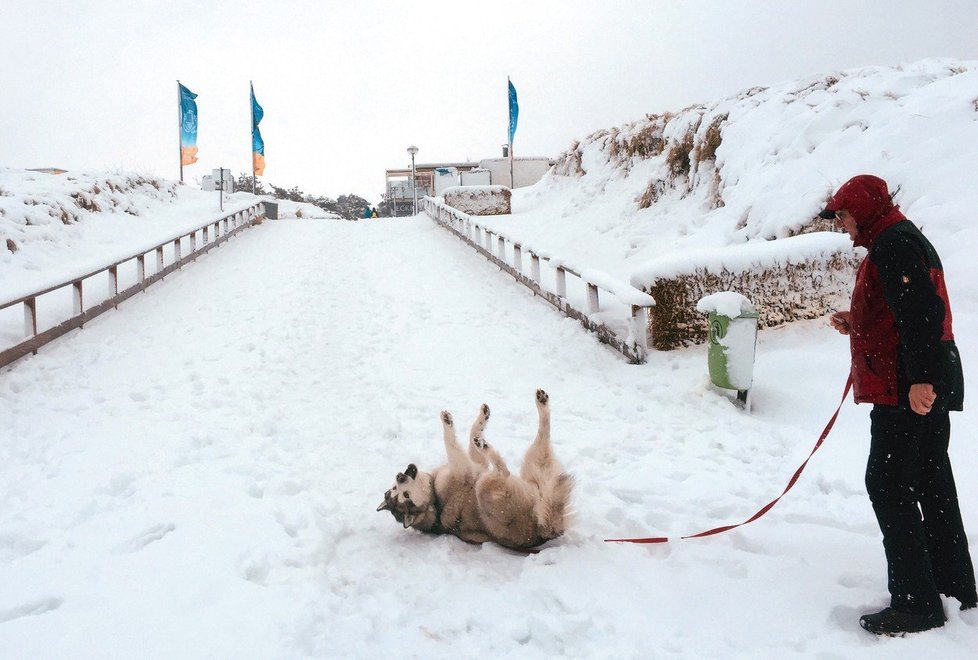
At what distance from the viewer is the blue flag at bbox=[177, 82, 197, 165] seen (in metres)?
24.9

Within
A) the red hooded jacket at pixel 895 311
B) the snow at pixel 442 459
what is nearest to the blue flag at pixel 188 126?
the snow at pixel 442 459

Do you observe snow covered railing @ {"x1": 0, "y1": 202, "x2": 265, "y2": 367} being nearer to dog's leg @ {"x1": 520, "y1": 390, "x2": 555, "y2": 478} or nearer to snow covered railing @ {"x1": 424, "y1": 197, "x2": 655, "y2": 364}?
dog's leg @ {"x1": 520, "y1": 390, "x2": 555, "y2": 478}

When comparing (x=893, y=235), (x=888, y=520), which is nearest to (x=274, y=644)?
(x=888, y=520)

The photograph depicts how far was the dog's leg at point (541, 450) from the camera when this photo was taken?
363 cm

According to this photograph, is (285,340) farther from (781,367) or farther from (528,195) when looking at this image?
(528,195)

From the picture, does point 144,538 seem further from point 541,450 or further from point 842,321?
point 842,321

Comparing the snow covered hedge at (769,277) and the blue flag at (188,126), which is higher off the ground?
the blue flag at (188,126)

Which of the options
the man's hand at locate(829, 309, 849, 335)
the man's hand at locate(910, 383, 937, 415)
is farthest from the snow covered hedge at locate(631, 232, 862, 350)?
the man's hand at locate(910, 383, 937, 415)

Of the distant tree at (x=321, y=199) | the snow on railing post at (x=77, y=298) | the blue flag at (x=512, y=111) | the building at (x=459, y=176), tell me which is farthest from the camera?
the distant tree at (x=321, y=199)

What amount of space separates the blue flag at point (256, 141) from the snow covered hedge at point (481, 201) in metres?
9.82

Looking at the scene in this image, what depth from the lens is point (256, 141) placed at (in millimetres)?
27188

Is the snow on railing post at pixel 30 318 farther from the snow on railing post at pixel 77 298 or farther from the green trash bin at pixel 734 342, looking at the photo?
the green trash bin at pixel 734 342

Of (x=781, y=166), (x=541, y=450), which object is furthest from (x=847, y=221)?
(x=781, y=166)

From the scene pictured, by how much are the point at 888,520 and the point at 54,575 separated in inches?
175
